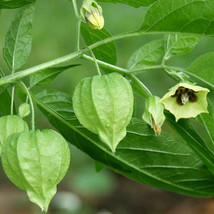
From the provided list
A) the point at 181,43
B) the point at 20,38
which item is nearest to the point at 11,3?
the point at 20,38

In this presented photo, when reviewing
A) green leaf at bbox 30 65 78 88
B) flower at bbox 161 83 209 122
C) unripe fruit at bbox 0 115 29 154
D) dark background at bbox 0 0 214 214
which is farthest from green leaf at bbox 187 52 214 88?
dark background at bbox 0 0 214 214

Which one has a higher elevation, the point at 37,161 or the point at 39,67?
the point at 39,67

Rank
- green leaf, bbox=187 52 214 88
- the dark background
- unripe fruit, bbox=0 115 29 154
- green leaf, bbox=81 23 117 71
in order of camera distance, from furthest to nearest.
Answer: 1. the dark background
2. green leaf, bbox=81 23 117 71
3. green leaf, bbox=187 52 214 88
4. unripe fruit, bbox=0 115 29 154

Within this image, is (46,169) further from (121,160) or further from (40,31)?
(40,31)

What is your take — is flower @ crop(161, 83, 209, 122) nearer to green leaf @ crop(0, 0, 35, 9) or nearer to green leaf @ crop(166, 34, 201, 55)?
green leaf @ crop(166, 34, 201, 55)

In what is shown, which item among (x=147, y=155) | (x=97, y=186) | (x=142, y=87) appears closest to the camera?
(x=142, y=87)

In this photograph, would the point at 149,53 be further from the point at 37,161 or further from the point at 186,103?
the point at 37,161

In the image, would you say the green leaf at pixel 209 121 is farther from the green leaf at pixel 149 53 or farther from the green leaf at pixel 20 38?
the green leaf at pixel 20 38

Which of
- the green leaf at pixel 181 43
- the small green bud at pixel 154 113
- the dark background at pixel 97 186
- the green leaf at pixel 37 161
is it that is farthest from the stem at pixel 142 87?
the dark background at pixel 97 186
